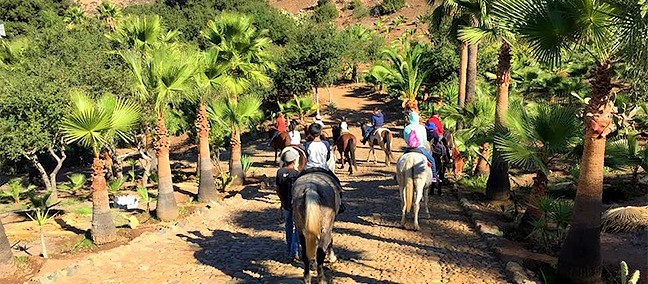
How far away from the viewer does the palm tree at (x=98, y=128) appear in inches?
398

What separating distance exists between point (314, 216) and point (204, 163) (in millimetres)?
8570

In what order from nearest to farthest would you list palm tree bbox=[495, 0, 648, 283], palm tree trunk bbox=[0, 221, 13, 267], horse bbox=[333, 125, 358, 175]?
palm tree bbox=[495, 0, 648, 283] → palm tree trunk bbox=[0, 221, 13, 267] → horse bbox=[333, 125, 358, 175]

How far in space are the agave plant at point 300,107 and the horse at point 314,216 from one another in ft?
84.9

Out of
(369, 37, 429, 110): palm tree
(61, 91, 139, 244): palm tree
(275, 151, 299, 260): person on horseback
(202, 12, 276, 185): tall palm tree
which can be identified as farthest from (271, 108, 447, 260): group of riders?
(369, 37, 429, 110): palm tree

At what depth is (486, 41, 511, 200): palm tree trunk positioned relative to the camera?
11.1 m

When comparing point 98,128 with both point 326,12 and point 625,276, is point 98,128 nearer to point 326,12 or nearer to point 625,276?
point 625,276

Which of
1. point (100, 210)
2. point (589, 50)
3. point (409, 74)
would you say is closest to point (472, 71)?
point (409, 74)

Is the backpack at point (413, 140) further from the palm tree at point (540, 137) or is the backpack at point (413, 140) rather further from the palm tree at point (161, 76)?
the palm tree at point (161, 76)

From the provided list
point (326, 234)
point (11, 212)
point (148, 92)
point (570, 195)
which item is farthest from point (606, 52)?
point (11, 212)

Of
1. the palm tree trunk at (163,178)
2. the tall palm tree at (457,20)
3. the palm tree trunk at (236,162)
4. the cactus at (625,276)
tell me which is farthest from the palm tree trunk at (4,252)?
the tall palm tree at (457,20)

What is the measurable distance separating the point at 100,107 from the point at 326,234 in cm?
612

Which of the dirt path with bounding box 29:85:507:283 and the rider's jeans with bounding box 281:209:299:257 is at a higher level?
the rider's jeans with bounding box 281:209:299:257

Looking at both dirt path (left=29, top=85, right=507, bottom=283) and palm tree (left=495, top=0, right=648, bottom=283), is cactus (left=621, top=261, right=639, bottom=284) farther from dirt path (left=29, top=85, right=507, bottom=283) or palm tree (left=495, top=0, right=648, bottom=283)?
dirt path (left=29, top=85, right=507, bottom=283)

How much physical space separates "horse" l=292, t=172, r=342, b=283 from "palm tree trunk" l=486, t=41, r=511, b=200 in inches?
212
